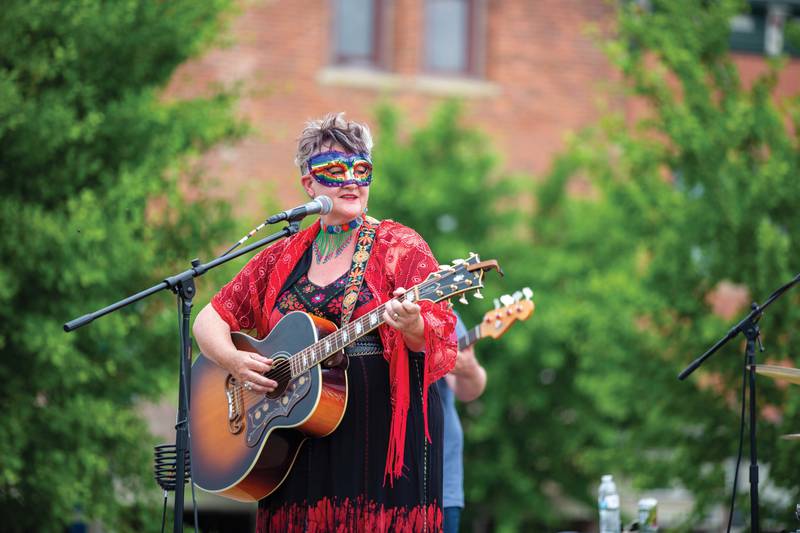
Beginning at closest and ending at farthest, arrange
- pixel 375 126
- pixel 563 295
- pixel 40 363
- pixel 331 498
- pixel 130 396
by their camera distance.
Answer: pixel 331 498, pixel 40 363, pixel 130 396, pixel 563 295, pixel 375 126

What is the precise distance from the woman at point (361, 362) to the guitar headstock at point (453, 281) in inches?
2.1

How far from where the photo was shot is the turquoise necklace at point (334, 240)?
469 cm

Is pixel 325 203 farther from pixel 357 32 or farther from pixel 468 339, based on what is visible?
pixel 357 32

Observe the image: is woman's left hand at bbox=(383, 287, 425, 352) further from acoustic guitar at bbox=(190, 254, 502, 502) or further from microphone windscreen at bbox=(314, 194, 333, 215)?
microphone windscreen at bbox=(314, 194, 333, 215)

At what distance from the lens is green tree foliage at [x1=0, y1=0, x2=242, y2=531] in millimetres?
7770

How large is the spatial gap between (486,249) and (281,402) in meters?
8.48

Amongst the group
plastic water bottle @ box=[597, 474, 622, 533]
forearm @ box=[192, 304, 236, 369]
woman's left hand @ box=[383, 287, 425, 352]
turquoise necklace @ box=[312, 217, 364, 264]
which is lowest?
plastic water bottle @ box=[597, 474, 622, 533]

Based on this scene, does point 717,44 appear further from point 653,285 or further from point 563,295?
point 563,295

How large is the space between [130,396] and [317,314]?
428 centimetres

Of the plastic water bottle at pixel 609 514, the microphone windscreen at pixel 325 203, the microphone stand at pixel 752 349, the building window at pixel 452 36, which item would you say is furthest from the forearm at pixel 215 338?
the building window at pixel 452 36

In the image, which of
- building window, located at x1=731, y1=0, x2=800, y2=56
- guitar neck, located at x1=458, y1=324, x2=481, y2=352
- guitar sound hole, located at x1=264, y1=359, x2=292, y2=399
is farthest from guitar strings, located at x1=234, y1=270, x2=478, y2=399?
building window, located at x1=731, y1=0, x2=800, y2=56

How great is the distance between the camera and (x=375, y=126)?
14438 mm

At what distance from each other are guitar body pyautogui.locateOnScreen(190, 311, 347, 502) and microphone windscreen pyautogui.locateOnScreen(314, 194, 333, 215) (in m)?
0.39

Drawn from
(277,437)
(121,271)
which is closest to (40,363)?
(121,271)
